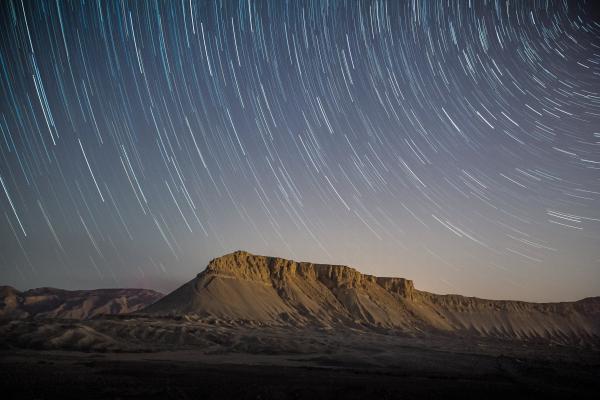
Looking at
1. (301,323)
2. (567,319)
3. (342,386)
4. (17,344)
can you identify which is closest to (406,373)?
(342,386)

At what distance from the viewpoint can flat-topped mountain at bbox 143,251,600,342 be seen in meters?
90.0

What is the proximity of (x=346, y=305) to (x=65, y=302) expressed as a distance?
116 meters

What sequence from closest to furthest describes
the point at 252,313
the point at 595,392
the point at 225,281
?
the point at 595,392 < the point at 252,313 < the point at 225,281

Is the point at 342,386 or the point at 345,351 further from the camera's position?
the point at 345,351

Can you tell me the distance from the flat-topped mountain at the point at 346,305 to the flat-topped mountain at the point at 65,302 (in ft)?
229

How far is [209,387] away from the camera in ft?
74.6

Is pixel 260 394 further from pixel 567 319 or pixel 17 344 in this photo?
pixel 567 319

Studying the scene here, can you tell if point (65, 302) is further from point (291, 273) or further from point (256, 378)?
point (256, 378)

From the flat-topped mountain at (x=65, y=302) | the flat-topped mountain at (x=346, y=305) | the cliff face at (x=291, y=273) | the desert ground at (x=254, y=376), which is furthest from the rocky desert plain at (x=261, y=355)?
the flat-topped mountain at (x=65, y=302)

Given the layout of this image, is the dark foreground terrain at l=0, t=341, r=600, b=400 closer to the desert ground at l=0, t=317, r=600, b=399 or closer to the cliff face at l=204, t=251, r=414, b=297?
the desert ground at l=0, t=317, r=600, b=399

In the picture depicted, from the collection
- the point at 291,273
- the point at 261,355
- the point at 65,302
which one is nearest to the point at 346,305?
the point at 291,273

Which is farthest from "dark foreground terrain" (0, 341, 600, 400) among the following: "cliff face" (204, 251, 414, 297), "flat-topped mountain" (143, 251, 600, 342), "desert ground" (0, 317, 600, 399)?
"cliff face" (204, 251, 414, 297)

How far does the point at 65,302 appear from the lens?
159 metres

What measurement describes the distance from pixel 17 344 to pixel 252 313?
53.0 meters
